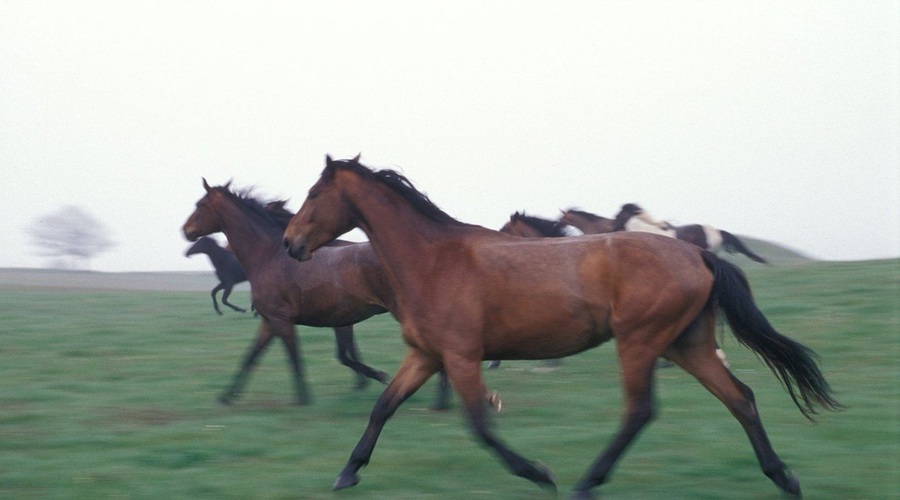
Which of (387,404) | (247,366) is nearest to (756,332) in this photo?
(387,404)

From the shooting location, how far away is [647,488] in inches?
226

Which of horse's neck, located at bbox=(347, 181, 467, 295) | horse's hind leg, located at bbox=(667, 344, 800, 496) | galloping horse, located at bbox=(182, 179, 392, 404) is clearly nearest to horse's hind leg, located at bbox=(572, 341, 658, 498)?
horse's hind leg, located at bbox=(667, 344, 800, 496)

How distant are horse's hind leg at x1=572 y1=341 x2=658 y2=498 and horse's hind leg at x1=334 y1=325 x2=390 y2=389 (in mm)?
4070

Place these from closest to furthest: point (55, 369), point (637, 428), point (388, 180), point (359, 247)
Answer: point (637, 428)
point (388, 180)
point (359, 247)
point (55, 369)

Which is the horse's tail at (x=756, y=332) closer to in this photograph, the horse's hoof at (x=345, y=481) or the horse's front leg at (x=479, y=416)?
the horse's front leg at (x=479, y=416)

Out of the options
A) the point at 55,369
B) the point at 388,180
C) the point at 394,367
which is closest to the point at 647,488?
the point at 388,180

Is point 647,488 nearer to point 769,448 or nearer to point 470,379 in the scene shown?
point 769,448

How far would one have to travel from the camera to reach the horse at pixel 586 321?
5.52m

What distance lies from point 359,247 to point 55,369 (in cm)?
416

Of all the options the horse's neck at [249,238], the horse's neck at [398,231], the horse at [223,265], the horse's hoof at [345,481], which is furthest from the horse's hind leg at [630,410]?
the horse at [223,265]

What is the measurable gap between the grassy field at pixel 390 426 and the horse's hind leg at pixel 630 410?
0.84 feet

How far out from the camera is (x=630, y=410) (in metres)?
5.48

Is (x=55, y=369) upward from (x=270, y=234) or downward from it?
downward

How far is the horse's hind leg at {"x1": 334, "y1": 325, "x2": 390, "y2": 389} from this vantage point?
30.7 feet
